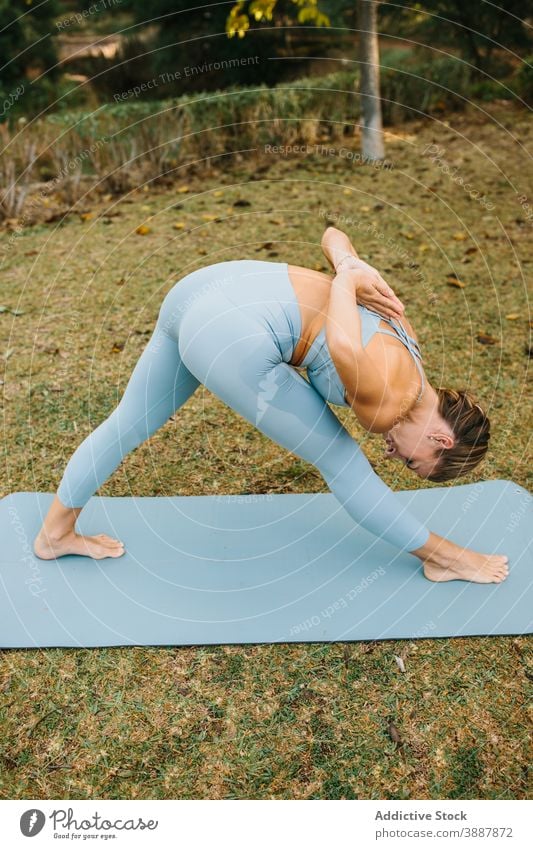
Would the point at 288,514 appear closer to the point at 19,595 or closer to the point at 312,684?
the point at 312,684

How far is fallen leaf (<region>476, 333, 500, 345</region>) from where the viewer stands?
15.1ft

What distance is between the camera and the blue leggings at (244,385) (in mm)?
2451

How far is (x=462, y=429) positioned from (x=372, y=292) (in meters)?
0.56

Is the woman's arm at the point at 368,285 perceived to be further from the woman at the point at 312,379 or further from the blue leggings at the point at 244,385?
the blue leggings at the point at 244,385

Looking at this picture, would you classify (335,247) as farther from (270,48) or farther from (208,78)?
(208,78)

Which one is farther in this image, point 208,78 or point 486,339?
point 208,78

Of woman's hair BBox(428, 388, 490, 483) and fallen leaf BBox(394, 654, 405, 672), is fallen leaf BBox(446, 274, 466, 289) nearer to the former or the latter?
woman's hair BBox(428, 388, 490, 483)

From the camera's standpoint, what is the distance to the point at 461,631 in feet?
8.86

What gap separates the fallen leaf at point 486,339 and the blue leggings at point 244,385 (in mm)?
2124

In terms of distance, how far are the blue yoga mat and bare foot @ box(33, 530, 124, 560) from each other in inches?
1.2

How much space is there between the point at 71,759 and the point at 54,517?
3.05ft

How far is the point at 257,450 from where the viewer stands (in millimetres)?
3742

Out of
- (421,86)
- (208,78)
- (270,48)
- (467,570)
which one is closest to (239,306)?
(467,570)
